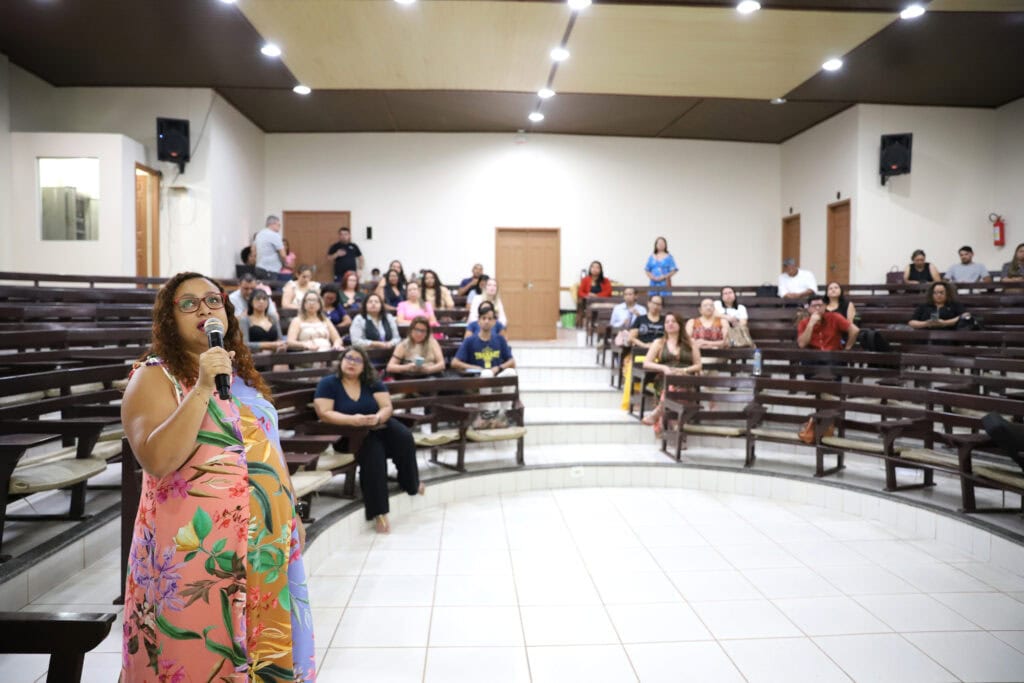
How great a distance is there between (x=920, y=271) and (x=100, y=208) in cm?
1001

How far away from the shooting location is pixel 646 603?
9.82ft

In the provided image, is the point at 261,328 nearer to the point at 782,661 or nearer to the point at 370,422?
the point at 370,422

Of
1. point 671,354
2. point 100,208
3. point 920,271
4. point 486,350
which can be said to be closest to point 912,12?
point 920,271

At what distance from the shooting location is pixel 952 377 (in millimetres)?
4719

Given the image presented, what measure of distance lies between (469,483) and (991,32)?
21.9 feet

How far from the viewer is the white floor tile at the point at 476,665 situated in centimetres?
234

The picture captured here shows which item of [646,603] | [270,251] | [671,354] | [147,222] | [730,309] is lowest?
[646,603]

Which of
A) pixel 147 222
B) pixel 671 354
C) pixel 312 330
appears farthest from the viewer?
pixel 147 222

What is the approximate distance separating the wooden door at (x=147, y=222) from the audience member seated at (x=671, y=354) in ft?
20.8

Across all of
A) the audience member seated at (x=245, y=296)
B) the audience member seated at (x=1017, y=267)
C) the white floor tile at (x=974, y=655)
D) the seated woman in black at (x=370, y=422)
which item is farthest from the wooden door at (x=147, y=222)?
the audience member seated at (x=1017, y=267)

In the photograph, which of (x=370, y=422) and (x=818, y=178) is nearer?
(x=370, y=422)

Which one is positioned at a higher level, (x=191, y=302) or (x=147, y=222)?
(x=147, y=222)

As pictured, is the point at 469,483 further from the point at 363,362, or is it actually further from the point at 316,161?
the point at 316,161

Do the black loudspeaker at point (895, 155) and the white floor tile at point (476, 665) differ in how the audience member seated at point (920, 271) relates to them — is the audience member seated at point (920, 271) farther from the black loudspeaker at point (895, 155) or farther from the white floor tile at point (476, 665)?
the white floor tile at point (476, 665)
